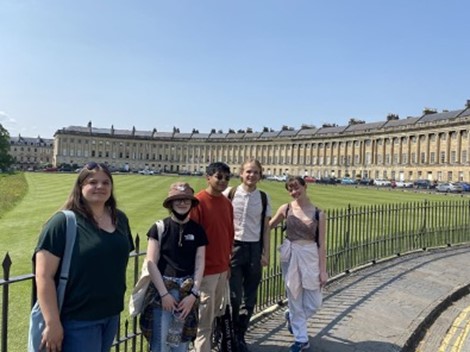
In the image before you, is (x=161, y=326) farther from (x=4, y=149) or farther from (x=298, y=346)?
(x=4, y=149)

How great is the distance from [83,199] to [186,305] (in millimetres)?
1378

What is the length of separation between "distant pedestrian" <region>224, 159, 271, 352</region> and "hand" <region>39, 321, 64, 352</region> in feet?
8.37

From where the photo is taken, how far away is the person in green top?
277 centimetres

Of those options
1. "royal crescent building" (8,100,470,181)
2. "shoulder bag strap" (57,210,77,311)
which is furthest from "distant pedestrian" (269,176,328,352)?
"royal crescent building" (8,100,470,181)

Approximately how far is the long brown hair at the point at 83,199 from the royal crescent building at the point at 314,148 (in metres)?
85.3

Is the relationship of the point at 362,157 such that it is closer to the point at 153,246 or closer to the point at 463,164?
the point at 463,164

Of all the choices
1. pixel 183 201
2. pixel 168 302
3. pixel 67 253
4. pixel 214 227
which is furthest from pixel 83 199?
pixel 214 227

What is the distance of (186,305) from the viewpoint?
3832mm

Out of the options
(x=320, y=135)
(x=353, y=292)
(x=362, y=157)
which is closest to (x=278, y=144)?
(x=320, y=135)

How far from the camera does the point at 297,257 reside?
17.6 feet

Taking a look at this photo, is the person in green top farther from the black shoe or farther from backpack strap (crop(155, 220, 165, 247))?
the black shoe

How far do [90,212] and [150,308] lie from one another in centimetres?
127

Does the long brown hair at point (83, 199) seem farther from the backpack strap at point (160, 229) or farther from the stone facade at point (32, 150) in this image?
the stone facade at point (32, 150)

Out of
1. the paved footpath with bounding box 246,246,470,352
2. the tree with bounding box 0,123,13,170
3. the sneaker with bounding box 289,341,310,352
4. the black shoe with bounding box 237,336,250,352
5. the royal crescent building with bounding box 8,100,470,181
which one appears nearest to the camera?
the black shoe with bounding box 237,336,250,352
